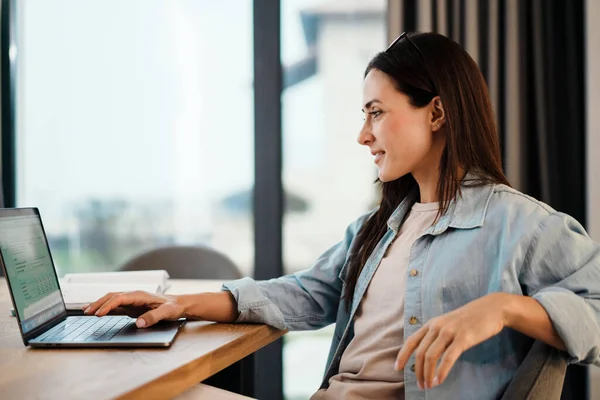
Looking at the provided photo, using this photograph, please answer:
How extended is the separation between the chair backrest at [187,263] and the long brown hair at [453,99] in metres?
0.95

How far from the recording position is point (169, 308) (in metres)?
1.21

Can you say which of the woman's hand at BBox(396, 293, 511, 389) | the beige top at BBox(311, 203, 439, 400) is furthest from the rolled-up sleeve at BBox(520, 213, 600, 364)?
the beige top at BBox(311, 203, 439, 400)

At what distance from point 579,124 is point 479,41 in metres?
0.44

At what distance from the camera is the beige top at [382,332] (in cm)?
120

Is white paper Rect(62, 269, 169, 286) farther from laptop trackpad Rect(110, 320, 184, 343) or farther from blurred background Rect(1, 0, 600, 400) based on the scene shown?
blurred background Rect(1, 0, 600, 400)

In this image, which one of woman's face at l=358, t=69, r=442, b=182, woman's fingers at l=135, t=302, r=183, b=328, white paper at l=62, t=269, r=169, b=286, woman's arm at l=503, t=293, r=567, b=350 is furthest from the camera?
white paper at l=62, t=269, r=169, b=286

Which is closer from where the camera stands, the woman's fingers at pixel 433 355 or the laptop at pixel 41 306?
the woman's fingers at pixel 433 355

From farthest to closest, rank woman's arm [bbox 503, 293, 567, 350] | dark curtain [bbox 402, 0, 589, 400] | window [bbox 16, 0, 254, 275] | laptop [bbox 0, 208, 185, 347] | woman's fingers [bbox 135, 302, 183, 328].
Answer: window [bbox 16, 0, 254, 275] → dark curtain [bbox 402, 0, 589, 400] → woman's fingers [bbox 135, 302, 183, 328] → laptop [bbox 0, 208, 185, 347] → woman's arm [bbox 503, 293, 567, 350]

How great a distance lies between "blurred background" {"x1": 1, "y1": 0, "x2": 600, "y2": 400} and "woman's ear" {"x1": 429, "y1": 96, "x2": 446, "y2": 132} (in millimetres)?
1134

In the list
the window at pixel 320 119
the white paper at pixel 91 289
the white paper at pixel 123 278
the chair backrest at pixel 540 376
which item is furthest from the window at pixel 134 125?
the chair backrest at pixel 540 376

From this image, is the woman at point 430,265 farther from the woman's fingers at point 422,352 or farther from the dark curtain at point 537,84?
the dark curtain at point 537,84

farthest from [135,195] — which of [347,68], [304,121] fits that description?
[347,68]

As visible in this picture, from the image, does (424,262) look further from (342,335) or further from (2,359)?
(2,359)

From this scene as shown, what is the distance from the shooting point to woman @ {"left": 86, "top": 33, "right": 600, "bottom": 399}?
1046 millimetres
